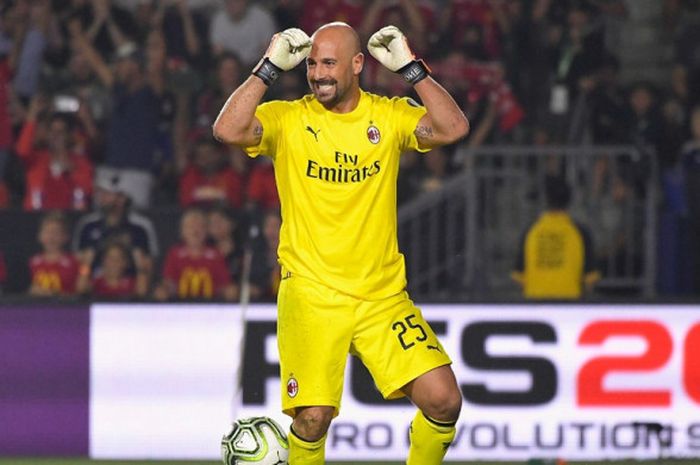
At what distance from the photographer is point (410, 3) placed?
17594mm

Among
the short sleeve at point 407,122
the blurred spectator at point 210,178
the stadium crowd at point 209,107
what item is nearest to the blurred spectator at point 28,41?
the stadium crowd at point 209,107

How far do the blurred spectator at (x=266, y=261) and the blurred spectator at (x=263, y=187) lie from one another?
40.7 inches

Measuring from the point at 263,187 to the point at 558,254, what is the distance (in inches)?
116


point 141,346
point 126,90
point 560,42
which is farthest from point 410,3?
point 141,346

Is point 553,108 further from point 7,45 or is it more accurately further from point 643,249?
point 7,45

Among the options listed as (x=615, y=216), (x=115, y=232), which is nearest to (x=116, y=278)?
(x=115, y=232)

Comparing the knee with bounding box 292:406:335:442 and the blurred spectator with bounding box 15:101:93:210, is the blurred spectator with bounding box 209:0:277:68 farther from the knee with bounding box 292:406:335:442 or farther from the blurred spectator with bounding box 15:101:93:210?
the knee with bounding box 292:406:335:442

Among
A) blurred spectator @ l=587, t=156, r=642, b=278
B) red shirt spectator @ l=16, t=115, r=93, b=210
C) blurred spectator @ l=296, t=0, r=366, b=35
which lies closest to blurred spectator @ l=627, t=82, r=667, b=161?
blurred spectator @ l=587, t=156, r=642, b=278

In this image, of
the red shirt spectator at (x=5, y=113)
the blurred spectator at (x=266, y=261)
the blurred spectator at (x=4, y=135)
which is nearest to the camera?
the blurred spectator at (x=266, y=261)

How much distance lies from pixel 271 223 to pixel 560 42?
4.22 meters

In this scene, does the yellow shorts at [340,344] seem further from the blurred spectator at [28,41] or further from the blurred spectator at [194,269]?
the blurred spectator at [28,41]

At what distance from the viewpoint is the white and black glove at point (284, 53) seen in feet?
28.1

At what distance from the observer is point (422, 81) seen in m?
8.80

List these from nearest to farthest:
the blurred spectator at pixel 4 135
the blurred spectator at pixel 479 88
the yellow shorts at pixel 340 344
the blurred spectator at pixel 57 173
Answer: the yellow shorts at pixel 340 344
the blurred spectator at pixel 57 173
the blurred spectator at pixel 4 135
the blurred spectator at pixel 479 88
